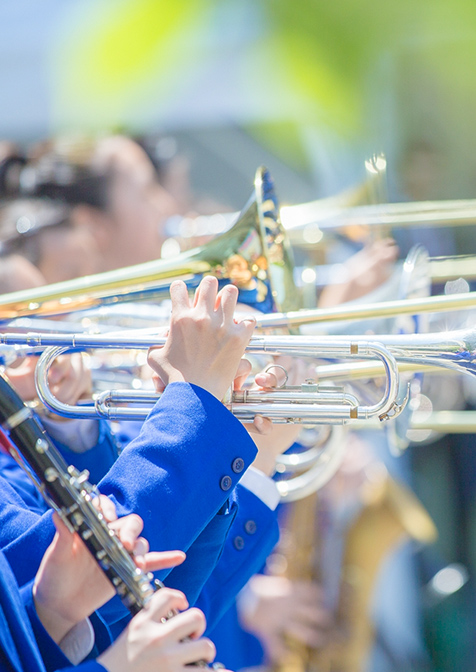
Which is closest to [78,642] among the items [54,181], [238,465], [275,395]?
[238,465]

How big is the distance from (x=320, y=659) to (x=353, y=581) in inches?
13.4

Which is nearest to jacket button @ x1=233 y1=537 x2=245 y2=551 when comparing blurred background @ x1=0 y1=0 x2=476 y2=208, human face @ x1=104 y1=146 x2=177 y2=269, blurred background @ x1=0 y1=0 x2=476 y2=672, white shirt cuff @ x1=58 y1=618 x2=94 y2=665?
white shirt cuff @ x1=58 y1=618 x2=94 y2=665

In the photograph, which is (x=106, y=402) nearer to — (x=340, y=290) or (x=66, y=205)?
(x=340, y=290)

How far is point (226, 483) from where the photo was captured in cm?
122

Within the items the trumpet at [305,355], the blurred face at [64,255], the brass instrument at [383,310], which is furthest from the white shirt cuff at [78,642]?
the blurred face at [64,255]

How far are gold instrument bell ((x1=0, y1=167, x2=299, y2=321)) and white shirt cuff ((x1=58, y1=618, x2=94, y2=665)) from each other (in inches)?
33.7

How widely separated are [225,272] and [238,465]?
725mm

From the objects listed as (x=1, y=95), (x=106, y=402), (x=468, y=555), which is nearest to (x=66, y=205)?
(x=106, y=402)

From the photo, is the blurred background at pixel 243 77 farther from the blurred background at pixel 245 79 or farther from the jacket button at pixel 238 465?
the jacket button at pixel 238 465

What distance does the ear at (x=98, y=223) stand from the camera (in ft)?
10.6

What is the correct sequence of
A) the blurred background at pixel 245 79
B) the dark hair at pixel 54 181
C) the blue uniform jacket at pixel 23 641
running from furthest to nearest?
the blurred background at pixel 245 79
the dark hair at pixel 54 181
the blue uniform jacket at pixel 23 641

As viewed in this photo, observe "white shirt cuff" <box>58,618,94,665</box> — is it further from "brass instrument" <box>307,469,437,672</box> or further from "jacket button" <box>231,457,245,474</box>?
"brass instrument" <box>307,469,437,672</box>

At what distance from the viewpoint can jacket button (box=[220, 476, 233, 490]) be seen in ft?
4.00

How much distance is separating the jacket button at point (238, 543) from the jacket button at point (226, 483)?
0.49 m
